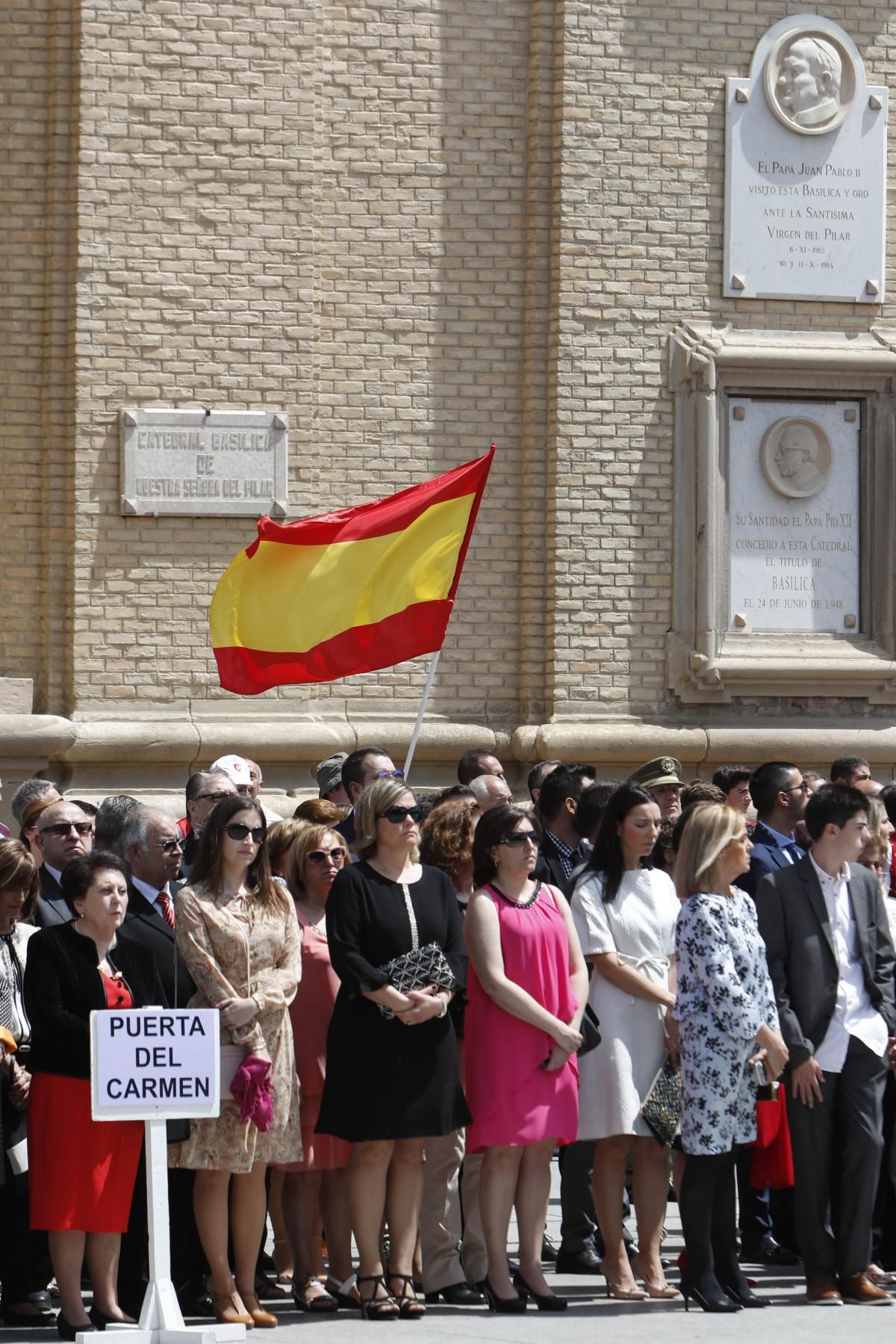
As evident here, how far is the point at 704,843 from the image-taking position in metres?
8.88

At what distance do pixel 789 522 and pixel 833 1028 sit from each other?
25.7ft

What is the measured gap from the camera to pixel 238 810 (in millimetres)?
8383

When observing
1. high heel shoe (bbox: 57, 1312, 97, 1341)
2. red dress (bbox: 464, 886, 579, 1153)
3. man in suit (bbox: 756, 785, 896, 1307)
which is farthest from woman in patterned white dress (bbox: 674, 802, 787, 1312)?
high heel shoe (bbox: 57, 1312, 97, 1341)

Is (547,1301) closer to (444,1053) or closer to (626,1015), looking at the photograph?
(444,1053)

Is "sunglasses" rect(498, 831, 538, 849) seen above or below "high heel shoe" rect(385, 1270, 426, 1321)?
above

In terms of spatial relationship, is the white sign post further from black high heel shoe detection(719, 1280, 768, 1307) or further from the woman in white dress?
black high heel shoe detection(719, 1280, 768, 1307)

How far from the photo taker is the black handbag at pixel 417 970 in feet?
27.9

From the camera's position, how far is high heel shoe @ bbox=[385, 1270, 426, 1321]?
334 inches

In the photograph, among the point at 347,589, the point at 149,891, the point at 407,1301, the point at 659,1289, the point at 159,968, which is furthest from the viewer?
the point at 347,589

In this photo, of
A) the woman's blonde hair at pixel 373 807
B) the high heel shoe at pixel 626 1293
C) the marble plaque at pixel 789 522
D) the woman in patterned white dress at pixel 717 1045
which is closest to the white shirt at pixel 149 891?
the woman's blonde hair at pixel 373 807

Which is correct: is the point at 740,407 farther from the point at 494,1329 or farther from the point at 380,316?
the point at 494,1329

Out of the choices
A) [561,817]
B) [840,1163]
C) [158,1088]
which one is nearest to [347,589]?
[561,817]

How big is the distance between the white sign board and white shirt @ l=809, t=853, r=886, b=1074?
2465mm

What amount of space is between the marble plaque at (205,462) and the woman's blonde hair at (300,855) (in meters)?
6.45
